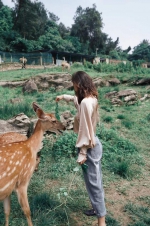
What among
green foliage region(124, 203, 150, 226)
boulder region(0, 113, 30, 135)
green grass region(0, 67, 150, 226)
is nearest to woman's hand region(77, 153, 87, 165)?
green grass region(0, 67, 150, 226)

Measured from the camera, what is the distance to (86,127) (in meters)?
3.21

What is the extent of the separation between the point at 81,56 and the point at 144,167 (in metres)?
35.9

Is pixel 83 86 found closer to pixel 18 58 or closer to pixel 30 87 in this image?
pixel 30 87

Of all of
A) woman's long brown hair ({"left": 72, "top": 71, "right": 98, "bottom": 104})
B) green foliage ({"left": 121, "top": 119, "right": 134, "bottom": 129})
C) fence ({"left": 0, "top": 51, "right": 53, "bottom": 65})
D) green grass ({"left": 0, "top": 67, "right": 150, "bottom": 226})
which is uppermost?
fence ({"left": 0, "top": 51, "right": 53, "bottom": 65})

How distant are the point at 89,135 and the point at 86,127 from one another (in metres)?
0.11

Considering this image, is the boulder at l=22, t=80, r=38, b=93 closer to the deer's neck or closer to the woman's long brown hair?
the deer's neck

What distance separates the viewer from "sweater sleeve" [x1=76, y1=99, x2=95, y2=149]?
3170 millimetres

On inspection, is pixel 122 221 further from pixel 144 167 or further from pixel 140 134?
pixel 140 134

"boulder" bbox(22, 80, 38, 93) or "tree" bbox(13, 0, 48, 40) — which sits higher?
"tree" bbox(13, 0, 48, 40)

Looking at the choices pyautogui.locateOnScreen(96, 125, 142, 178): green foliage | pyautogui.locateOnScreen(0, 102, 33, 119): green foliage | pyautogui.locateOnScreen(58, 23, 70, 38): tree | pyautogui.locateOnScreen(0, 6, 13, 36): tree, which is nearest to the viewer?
pyautogui.locateOnScreen(96, 125, 142, 178): green foliage

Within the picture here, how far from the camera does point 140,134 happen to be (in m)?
8.13

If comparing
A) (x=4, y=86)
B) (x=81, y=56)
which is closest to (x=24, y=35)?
(x=81, y=56)

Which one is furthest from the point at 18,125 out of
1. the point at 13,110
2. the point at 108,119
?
the point at 108,119

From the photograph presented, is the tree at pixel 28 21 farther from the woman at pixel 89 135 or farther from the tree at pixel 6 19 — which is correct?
the woman at pixel 89 135
